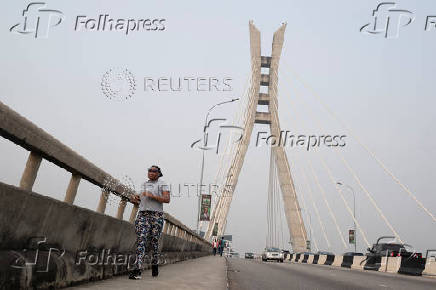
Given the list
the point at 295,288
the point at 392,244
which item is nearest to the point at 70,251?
the point at 295,288

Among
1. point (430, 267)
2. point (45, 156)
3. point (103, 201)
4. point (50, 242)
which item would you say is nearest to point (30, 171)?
point (45, 156)

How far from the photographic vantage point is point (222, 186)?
141ft

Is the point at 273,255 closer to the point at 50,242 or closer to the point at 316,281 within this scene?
the point at 316,281

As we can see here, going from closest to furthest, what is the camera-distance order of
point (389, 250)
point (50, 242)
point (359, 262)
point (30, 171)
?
point (30, 171) < point (50, 242) < point (389, 250) < point (359, 262)

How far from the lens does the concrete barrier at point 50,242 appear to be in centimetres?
373

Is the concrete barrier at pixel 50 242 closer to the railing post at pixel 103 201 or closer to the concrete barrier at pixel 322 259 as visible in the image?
the railing post at pixel 103 201

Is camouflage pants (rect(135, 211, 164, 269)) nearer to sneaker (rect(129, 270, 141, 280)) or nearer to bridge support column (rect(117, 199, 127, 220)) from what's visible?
sneaker (rect(129, 270, 141, 280))

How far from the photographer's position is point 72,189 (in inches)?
198

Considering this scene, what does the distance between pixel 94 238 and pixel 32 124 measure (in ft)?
7.47

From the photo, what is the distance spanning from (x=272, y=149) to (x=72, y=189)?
37573mm

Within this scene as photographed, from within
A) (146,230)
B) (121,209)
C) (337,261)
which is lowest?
(146,230)

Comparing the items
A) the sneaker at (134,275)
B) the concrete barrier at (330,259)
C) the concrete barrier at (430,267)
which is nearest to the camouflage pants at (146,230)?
the sneaker at (134,275)

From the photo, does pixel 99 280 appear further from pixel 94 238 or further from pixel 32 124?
pixel 32 124

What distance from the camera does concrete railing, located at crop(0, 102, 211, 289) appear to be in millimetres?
3674
